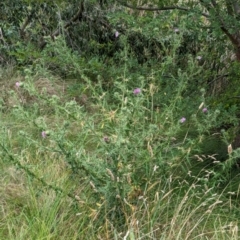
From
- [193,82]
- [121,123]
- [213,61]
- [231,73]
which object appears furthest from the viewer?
[213,61]

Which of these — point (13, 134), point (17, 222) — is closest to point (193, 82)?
point (13, 134)

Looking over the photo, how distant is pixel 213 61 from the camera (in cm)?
495

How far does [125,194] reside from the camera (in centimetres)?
247

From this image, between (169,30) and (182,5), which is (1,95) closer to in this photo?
(169,30)

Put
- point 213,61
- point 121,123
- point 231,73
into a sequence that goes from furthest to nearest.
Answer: point 213,61 → point 231,73 → point 121,123

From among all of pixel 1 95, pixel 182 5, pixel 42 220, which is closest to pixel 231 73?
pixel 182 5

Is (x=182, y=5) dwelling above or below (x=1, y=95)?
above

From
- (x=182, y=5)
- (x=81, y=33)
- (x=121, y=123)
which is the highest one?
(x=182, y=5)

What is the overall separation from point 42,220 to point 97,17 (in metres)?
3.84

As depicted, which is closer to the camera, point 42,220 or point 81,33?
point 42,220

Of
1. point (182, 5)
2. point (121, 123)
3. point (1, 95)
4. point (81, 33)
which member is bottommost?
point (1, 95)

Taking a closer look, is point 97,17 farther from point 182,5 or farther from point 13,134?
point 182,5

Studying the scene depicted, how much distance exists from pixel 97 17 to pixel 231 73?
110 inches

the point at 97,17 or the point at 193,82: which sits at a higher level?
the point at 193,82
